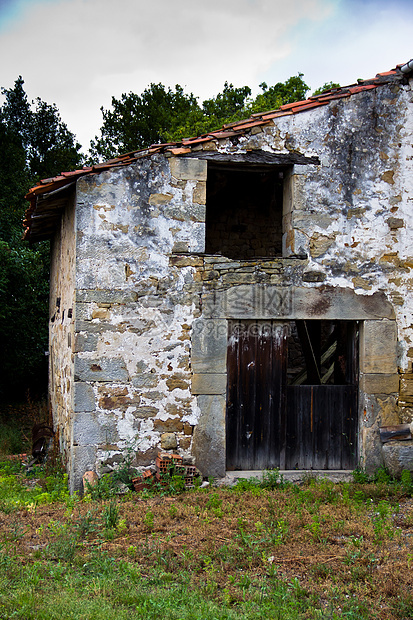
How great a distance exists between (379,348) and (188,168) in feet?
10.1

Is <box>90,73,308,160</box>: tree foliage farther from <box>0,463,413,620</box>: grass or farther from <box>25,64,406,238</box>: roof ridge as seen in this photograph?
<box>0,463,413,620</box>: grass

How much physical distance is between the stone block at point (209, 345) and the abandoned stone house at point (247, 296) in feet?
0.05

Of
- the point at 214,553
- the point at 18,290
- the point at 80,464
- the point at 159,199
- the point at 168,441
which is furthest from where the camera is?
the point at 18,290

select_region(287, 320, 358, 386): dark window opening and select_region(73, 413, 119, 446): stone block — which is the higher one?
select_region(287, 320, 358, 386): dark window opening

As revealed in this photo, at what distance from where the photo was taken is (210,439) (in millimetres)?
6191

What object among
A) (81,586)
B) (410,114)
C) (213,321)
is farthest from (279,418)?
(410,114)

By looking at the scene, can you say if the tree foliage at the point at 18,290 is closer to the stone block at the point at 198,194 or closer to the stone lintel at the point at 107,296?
Answer: the stone lintel at the point at 107,296

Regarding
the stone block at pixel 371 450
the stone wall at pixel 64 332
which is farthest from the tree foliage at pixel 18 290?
the stone block at pixel 371 450

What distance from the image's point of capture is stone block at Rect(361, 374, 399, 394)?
6.42 meters

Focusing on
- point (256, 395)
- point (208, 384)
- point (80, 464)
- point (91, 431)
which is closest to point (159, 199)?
point (208, 384)

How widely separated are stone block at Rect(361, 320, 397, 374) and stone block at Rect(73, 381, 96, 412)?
3.17m

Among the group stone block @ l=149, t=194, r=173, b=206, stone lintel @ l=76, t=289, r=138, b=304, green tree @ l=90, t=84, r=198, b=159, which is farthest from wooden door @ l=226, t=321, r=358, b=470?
green tree @ l=90, t=84, r=198, b=159

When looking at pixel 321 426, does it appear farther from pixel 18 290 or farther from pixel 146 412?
pixel 18 290

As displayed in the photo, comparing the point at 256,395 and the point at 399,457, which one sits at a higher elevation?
the point at 256,395
